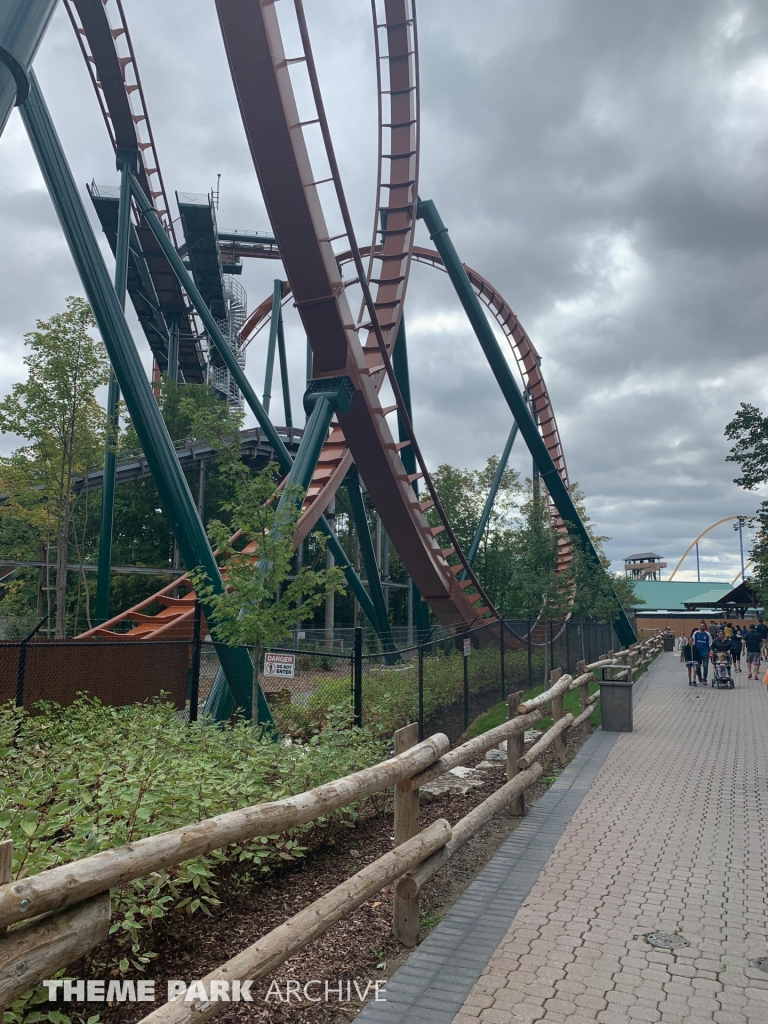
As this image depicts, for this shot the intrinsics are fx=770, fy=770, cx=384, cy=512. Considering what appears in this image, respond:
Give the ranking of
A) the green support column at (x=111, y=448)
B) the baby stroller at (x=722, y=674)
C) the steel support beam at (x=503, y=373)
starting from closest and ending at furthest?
the green support column at (x=111, y=448) < the baby stroller at (x=722, y=674) < the steel support beam at (x=503, y=373)

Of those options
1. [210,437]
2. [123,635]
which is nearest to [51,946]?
[210,437]

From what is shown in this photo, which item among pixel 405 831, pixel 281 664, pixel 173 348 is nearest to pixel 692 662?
pixel 281 664

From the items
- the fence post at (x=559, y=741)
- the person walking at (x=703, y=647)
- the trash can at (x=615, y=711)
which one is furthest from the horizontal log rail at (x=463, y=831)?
the person walking at (x=703, y=647)

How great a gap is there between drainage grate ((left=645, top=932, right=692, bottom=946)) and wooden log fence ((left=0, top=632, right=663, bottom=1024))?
119 cm

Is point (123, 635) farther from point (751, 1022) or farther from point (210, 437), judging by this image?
point (751, 1022)

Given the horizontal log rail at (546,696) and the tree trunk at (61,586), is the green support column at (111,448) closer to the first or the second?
the tree trunk at (61,586)

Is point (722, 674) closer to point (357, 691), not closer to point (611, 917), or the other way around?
point (357, 691)

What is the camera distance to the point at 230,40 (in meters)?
11.3

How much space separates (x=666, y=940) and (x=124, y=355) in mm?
8343

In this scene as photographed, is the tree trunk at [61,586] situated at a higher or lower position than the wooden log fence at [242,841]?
higher

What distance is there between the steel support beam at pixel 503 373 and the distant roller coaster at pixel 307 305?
4 cm

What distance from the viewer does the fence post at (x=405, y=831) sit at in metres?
4.09

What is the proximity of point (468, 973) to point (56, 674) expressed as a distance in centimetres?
753

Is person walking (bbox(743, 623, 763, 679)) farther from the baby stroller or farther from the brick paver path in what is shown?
the brick paver path
